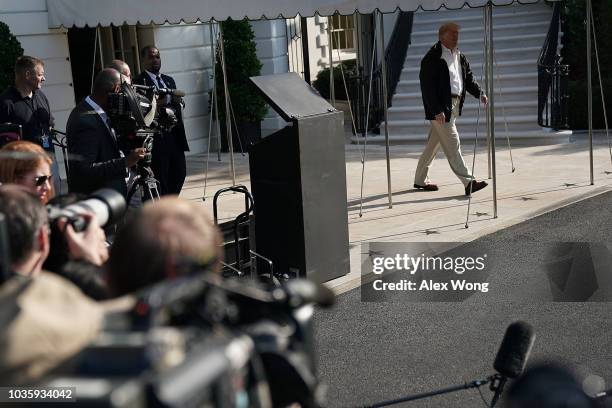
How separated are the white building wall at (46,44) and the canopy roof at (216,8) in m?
2.28

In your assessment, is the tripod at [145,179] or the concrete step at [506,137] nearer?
the tripod at [145,179]

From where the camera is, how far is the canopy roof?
9273 mm

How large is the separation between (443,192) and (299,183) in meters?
4.49

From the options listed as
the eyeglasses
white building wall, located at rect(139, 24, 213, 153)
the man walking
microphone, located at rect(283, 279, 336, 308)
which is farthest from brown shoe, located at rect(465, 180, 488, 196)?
microphone, located at rect(283, 279, 336, 308)

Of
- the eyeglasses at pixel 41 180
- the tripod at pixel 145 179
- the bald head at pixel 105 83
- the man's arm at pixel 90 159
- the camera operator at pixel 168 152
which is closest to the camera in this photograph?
the eyeglasses at pixel 41 180

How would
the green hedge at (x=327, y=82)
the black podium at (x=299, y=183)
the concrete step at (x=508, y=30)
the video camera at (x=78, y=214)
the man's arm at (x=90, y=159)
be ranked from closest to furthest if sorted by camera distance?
1. the video camera at (x=78, y=214)
2. the man's arm at (x=90, y=159)
3. the black podium at (x=299, y=183)
4. the concrete step at (x=508, y=30)
5. the green hedge at (x=327, y=82)

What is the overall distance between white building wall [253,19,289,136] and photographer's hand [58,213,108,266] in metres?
14.8

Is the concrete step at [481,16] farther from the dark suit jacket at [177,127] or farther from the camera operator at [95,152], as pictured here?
the camera operator at [95,152]

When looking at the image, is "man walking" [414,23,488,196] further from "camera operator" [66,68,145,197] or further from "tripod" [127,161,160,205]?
"camera operator" [66,68,145,197]

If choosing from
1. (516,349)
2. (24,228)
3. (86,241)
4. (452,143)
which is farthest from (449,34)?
(24,228)

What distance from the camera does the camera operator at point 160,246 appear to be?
1.98m

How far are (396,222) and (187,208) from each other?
8173 millimetres

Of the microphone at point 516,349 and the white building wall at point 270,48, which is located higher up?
the white building wall at point 270,48

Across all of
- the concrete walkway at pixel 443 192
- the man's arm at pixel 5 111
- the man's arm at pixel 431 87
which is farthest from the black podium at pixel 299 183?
the man's arm at pixel 431 87
